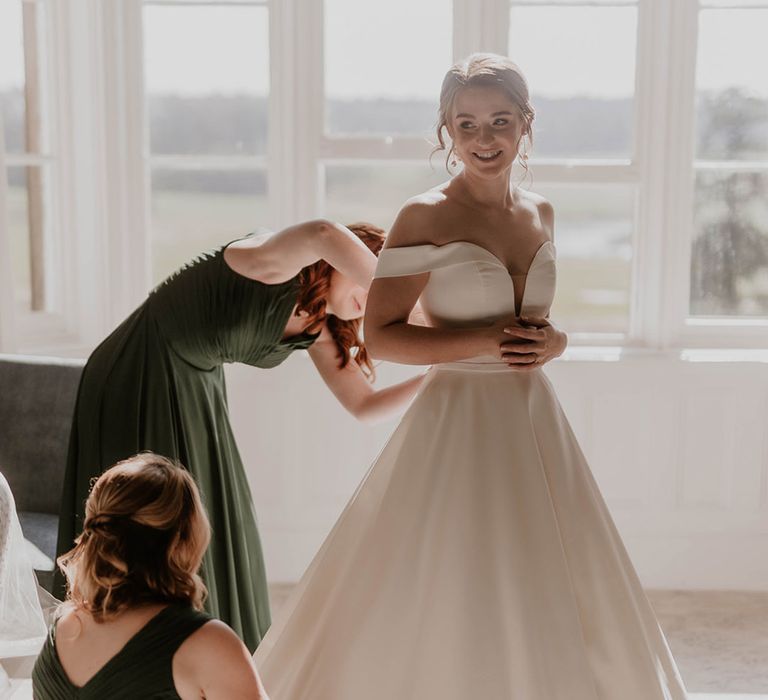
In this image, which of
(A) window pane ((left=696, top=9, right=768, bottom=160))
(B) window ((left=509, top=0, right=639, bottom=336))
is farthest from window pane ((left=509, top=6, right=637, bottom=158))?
(A) window pane ((left=696, top=9, right=768, bottom=160))

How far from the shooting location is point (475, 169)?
6.63 ft

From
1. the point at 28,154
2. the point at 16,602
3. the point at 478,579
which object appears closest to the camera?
the point at 478,579

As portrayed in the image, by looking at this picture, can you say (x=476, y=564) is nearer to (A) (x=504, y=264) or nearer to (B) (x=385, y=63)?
(A) (x=504, y=264)

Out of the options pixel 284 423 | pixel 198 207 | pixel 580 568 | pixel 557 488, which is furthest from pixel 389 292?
pixel 198 207

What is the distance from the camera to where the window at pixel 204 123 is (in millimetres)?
3820

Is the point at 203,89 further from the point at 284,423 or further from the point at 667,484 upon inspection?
the point at 667,484

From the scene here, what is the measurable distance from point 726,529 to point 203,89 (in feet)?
7.86

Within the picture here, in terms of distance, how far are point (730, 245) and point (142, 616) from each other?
290cm

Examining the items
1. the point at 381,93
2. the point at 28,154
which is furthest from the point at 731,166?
the point at 28,154

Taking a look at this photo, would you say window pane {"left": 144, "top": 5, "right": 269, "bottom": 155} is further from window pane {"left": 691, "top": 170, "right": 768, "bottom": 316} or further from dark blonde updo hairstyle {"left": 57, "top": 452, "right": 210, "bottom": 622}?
dark blonde updo hairstyle {"left": 57, "top": 452, "right": 210, "bottom": 622}

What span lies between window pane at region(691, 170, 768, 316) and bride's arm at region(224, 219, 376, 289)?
1.89 meters

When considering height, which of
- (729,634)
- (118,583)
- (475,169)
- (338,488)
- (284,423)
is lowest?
(729,634)

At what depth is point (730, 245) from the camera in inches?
154

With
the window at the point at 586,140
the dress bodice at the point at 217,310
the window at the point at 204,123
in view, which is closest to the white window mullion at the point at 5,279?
the window at the point at 204,123
